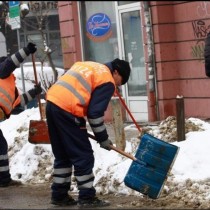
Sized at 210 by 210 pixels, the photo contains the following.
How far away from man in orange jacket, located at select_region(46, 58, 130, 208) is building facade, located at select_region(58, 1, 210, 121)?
499 centimetres

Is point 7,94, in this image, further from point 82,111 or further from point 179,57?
point 179,57

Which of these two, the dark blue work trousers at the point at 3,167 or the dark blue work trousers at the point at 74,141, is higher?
the dark blue work trousers at the point at 74,141

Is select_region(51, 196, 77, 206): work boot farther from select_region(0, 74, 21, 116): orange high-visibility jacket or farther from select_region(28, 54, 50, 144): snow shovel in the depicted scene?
select_region(28, 54, 50, 144): snow shovel

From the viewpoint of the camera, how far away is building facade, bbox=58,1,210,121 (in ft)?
38.4

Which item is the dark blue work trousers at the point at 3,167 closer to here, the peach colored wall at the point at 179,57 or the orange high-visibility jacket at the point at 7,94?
the orange high-visibility jacket at the point at 7,94

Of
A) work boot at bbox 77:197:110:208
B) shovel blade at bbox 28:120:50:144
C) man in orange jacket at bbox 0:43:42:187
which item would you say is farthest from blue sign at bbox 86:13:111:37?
work boot at bbox 77:197:110:208

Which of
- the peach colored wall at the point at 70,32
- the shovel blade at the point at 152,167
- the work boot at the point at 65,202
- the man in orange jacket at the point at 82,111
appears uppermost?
the peach colored wall at the point at 70,32

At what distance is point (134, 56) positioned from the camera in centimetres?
1298

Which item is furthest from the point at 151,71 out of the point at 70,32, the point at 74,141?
the point at 74,141

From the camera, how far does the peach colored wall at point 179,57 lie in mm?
11688

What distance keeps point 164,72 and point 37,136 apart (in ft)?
12.9

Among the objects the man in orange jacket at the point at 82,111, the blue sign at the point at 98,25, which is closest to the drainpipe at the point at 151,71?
the blue sign at the point at 98,25

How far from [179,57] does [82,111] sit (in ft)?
18.8

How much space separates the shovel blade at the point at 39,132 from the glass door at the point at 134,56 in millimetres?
4155
